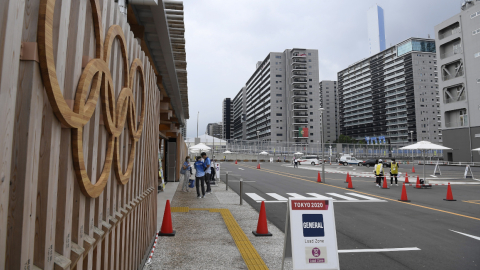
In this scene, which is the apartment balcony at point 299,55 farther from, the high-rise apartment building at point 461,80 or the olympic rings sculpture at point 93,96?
the olympic rings sculpture at point 93,96

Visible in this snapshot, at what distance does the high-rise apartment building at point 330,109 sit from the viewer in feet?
551

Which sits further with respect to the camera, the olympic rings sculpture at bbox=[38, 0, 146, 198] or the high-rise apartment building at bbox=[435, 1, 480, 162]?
the high-rise apartment building at bbox=[435, 1, 480, 162]

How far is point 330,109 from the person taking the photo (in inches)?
6796

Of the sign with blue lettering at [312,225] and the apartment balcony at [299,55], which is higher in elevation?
the apartment balcony at [299,55]

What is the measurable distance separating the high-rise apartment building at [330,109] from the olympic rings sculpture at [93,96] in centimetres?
16873

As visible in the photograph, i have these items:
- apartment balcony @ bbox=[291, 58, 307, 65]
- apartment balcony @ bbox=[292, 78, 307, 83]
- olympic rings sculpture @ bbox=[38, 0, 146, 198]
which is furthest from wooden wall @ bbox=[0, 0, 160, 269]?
apartment balcony @ bbox=[291, 58, 307, 65]

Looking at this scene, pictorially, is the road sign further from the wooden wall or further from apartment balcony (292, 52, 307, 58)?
apartment balcony (292, 52, 307, 58)

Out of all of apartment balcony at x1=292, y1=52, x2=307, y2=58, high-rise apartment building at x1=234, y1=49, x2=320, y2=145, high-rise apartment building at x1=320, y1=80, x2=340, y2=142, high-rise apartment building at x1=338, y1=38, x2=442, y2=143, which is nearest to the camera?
high-rise apartment building at x1=234, y1=49, x2=320, y2=145

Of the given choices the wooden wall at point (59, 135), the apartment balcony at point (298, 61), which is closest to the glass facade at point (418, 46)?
the apartment balcony at point (298, 61)

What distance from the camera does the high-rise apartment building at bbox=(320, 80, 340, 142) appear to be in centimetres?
16788

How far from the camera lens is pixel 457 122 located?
151 ft

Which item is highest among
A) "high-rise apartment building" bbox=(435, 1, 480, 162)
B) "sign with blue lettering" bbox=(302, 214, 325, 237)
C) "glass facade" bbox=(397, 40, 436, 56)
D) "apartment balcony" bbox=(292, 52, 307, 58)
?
"glass facade" bbox=(397, 40, 436, 56)

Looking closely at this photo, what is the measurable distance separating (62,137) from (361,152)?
7559 centimetres

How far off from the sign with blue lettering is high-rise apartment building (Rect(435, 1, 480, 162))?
49.8 metres
